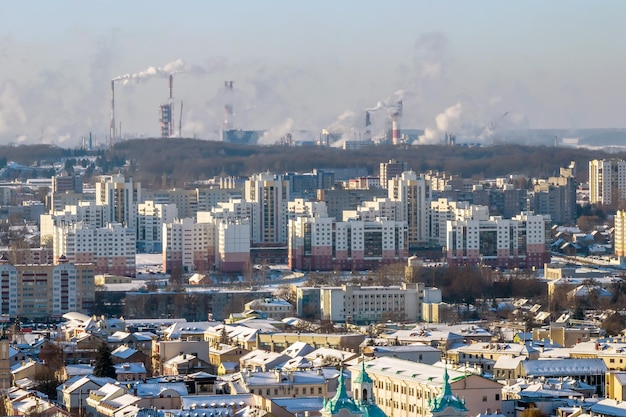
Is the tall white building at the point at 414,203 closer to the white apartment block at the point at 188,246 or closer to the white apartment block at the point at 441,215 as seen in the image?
the white apartment block at the point at 441,215

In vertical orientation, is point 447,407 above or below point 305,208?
below

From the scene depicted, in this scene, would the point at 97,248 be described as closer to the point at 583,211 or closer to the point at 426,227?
the point at 426,227

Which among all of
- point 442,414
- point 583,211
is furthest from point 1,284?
point 583,211

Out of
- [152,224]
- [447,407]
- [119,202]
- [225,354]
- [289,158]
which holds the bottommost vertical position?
[225,354]

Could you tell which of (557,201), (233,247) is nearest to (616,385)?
(233,247)

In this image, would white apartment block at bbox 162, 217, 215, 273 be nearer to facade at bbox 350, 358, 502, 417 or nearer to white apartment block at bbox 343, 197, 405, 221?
white apartment block at bbox 343, 197, 405, 221

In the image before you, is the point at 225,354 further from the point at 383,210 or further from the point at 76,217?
the point at 383,210

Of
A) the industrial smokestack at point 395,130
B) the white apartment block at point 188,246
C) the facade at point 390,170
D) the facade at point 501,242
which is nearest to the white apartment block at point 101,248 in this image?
the white apartment block at point 188,246
